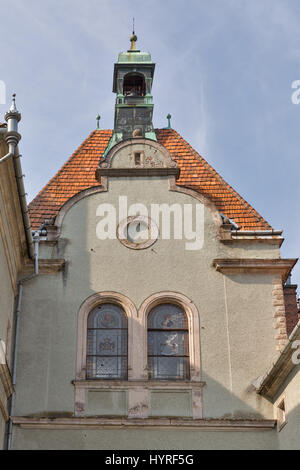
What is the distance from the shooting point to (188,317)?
18969 millimetres

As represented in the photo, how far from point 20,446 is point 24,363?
5.85 feet

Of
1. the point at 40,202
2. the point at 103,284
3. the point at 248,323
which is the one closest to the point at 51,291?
the point at 103,284

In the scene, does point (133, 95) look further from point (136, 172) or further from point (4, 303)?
point (4, 303)

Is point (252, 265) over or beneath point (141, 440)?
over

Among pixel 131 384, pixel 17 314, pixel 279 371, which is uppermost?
pixel 17 314

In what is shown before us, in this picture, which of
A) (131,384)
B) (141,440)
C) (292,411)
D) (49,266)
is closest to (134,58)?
(49,266)

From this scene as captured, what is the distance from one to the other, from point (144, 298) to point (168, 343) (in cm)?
114

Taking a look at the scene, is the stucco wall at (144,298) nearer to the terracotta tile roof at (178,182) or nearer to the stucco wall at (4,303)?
the stucco wall at (4,303)

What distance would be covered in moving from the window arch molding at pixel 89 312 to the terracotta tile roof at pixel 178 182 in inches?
102

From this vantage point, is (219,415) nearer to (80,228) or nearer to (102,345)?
(102,345)

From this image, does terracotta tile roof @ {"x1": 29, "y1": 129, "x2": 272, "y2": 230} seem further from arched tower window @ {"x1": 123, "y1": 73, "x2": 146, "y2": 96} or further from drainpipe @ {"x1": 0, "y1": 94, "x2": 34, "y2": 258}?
drainpipe @ {"x1": 0, "y1": 94, "x2": 34, "y2": 258}

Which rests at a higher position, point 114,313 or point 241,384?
point 114,313

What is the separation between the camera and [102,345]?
18.7 metres

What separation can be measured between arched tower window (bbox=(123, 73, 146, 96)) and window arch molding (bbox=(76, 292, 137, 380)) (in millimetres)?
7531
